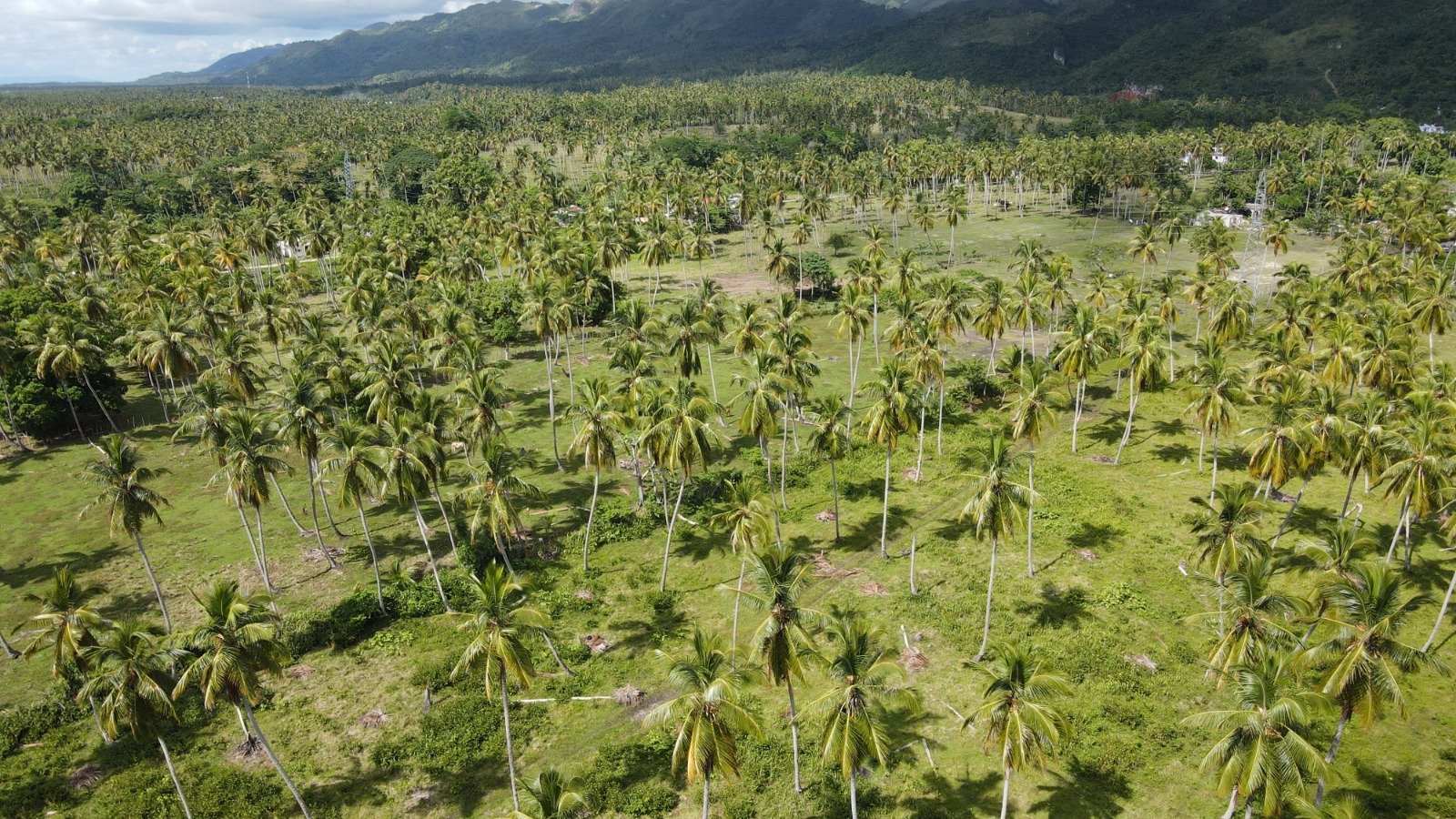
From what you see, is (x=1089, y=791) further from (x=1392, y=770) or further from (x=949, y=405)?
(x=949, y=405)

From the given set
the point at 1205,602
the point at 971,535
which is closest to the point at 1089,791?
the point at 1205,602

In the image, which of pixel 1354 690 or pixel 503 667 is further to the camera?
pixel 503 667

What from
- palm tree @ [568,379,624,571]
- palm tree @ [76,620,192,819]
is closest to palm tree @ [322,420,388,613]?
palm tree @ [568,379,624,571]

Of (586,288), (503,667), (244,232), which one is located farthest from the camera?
(244,232)

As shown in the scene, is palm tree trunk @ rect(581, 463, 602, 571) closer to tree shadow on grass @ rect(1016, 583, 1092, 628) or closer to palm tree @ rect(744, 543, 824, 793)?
palm tree @ rect(744, 543, 824, 793)

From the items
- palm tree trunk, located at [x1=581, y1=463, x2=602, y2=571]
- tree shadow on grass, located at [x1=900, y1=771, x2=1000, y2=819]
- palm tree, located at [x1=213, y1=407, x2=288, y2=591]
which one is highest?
palm tree, located at [x1=213, y1=407, x2=288, y2=591]

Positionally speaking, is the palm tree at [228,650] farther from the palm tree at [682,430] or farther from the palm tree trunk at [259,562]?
the palm tree at [682,430]

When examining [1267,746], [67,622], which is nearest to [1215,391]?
[1267,746]

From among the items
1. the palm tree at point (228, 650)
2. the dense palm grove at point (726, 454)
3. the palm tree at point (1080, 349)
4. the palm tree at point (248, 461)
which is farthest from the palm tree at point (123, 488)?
the palm tree at point (1080, 349)
